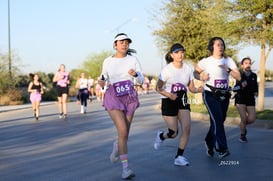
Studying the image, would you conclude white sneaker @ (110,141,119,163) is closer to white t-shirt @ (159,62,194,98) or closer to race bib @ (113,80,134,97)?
race bib @ (113,80,134,97)

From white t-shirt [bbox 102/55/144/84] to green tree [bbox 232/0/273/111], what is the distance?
9.25 meters

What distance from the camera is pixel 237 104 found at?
9062 millimetres

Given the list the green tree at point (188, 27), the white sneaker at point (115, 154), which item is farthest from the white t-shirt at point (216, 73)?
the green tree at point (188, 27)

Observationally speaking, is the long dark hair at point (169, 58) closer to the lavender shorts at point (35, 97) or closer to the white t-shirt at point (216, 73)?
the white t-shirt at point (216, 73)

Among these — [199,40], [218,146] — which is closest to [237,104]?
[218,146]

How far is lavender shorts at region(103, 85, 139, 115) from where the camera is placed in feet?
20.5

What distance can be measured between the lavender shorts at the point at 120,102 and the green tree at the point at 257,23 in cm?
942

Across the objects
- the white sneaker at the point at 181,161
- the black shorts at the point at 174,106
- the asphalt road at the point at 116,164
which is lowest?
the asphalt road at the point at 116,164

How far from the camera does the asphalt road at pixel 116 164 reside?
6276mm

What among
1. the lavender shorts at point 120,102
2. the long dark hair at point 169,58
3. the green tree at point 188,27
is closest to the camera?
the lavender shorts at point 120,102

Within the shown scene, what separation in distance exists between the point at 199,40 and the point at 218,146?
14774 millimetres

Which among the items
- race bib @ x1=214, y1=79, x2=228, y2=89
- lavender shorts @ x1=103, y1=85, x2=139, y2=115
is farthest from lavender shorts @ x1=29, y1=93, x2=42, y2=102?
lavender shorts @ x1=103, y1=85, x2=139, y2=115

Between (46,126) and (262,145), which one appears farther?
(46,126)

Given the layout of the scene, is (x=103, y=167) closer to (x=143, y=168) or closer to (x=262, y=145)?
(x=143, y=168)
